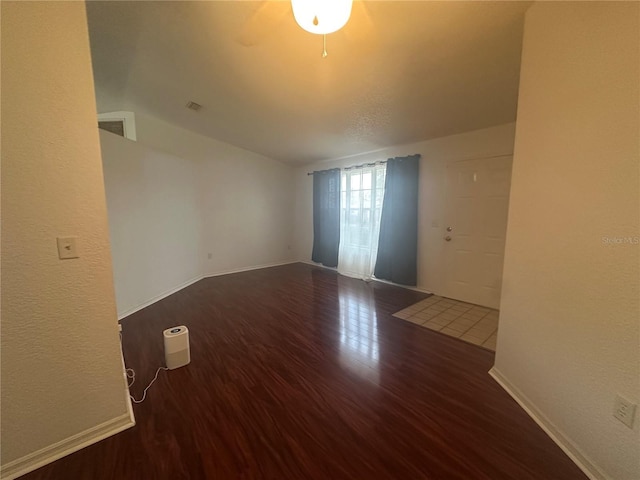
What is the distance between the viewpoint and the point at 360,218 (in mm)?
4422

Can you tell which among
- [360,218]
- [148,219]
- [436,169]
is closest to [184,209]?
[148,219]

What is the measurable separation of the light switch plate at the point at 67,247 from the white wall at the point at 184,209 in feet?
5.81

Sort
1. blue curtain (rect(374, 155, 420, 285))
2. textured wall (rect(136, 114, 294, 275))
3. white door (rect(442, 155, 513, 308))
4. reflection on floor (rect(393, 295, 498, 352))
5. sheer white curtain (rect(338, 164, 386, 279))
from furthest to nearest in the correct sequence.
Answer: sheer white curtain (rect(338, 164, 386, 279)) < textured wall (rect(136, 114, 294, 275)) < blue curtain (rect(374, 155, 420, 285)) < white door (rect(442, 155, 513, 308)) < reflection on floor (rect(393, 295, 498, 352))

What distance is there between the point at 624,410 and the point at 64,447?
102 inches

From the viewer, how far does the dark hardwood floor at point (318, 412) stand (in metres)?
1.14

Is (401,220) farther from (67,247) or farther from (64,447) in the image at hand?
(64,447)

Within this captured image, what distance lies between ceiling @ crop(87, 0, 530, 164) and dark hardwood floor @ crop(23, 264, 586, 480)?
2.27 m

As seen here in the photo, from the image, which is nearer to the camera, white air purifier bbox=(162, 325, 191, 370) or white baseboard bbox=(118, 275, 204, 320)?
white air purifier bbox=(162, 325, 191, 370)

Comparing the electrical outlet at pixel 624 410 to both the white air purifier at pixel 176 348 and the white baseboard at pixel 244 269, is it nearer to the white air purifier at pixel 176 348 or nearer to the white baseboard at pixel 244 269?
the white air purifier at pixel 176 348

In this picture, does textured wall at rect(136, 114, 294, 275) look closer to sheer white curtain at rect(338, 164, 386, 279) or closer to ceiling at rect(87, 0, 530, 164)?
ceiling at rect(87, 0, 530, 164)

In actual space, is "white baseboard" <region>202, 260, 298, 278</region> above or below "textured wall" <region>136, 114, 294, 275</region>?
below

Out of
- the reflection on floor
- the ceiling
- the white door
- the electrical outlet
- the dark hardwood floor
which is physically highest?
the ceiling

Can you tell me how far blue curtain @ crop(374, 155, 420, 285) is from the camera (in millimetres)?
3645

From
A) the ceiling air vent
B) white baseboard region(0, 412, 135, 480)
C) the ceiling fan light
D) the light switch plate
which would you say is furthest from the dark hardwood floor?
the ceiling air vent
